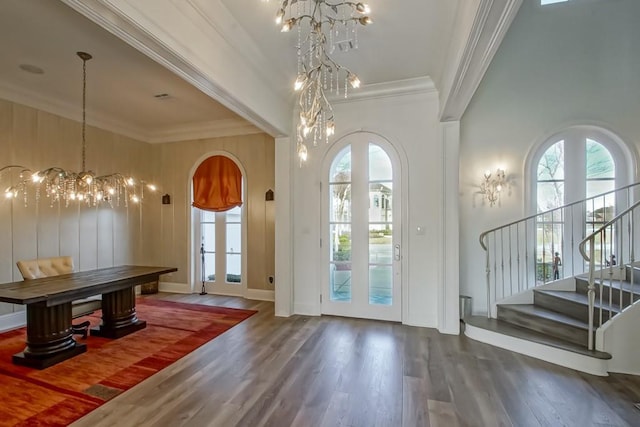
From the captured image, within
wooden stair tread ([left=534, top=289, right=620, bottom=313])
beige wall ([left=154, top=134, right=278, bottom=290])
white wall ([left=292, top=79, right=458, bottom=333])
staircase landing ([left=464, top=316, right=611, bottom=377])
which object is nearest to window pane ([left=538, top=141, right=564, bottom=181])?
wooden stair tread ([left=534, top=289, right=620, bottom=313])

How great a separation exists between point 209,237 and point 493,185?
5008mm

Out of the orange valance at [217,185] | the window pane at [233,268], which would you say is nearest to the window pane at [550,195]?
the orange valance at [217,185]

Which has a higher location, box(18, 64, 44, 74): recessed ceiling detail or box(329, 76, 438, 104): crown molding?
box(18, 64, 44, 74): recessed ceiling detail

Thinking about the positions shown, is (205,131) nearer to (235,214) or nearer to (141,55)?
(235,214)

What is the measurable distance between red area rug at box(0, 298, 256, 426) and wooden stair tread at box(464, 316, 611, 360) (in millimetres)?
3174

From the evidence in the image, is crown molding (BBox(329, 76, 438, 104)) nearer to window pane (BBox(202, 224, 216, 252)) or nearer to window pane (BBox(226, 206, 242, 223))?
window pane (BBox(226, 206, 242, 223))

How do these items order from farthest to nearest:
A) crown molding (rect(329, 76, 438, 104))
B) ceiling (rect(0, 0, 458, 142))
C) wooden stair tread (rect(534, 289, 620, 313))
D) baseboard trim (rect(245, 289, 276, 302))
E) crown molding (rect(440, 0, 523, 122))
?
baseboard trim (rect(245, 289, 276, 302)) → crown molding (rect(329, 76, 438, 104)) → wooden stair tread (rect(534, 289, 620, 313)) → ceiling (rect(0, 0, 458, 142)) → crown molding (rect(440, 0, 523, 122))

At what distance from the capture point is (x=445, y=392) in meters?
2.58

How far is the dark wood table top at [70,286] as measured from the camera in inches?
→ 111

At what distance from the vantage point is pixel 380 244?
14.3 feet

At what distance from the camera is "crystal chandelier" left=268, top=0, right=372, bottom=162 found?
2.08 meters

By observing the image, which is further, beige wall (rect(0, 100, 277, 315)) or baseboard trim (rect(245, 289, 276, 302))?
baseboard trim (rect(245, 289, 276, 302))

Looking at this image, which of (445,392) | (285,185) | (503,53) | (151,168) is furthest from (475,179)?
(151,168)

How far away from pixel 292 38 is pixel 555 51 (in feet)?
13.1
